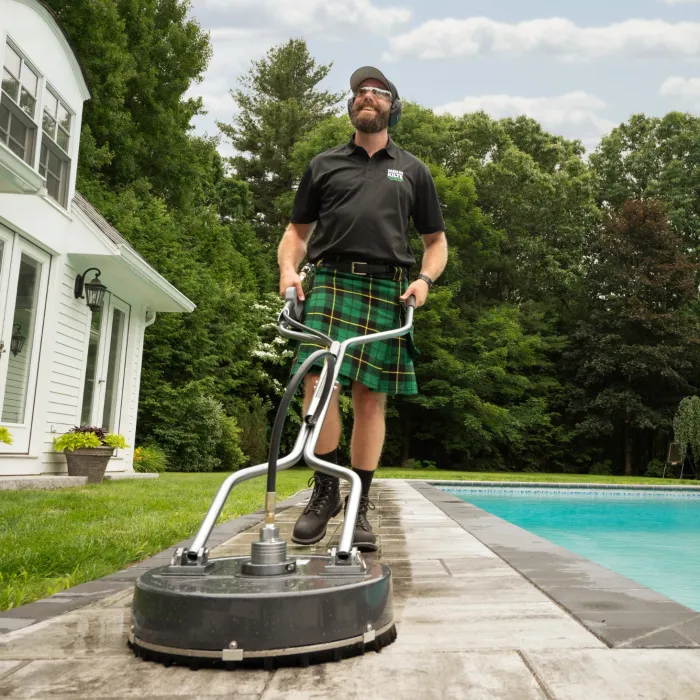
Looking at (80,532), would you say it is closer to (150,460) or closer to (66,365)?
(66,365)

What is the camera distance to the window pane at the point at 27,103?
6.57 m

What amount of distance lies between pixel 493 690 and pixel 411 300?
1.41 meters

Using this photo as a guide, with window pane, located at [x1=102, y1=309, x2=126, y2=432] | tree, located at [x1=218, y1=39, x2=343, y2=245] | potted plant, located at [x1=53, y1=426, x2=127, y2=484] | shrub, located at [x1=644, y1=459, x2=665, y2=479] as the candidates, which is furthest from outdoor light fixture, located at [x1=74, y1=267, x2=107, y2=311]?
shrub, located at [x1=644, y1=459, x2=665, y2=479]

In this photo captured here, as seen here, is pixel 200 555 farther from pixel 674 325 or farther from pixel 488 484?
pixel 674 325

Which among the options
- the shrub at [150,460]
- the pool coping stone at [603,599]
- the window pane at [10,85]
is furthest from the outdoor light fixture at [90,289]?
the pool coping stone at [603,599]

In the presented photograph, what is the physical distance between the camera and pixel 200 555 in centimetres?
148

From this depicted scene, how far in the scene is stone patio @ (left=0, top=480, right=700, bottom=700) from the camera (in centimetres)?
116

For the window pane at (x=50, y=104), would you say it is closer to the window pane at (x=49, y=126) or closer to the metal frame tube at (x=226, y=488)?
the window pane at (x=49, y=126)

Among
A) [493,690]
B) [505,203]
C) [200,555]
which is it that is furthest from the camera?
[505,203]

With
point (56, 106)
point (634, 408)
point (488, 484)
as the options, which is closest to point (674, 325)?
point (634, 408)

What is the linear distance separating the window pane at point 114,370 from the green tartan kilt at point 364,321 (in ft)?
22.0

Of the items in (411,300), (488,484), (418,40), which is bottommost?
A: (488,484)

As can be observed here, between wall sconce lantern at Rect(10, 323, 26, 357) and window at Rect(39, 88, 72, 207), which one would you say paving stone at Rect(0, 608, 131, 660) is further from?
window at Rect(39, 88, 72, 207)

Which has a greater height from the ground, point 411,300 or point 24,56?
point 24,56
